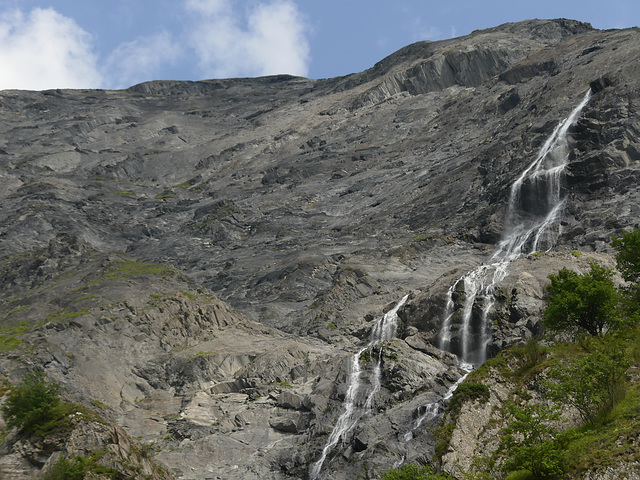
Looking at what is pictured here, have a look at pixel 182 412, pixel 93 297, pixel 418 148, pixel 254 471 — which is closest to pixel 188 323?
pixel 93 297

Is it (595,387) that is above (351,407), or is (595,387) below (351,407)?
above

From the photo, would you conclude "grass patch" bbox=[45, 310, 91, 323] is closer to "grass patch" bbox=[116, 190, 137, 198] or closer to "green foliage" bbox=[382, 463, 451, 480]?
"green foliage" bbox=[382, 463, 451, 480]

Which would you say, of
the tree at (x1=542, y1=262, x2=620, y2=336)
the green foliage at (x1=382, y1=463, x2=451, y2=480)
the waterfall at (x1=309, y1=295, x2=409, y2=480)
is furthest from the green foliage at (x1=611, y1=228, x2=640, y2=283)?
the green foliage at (x1=382, y1=463, x2=451, y2=480)

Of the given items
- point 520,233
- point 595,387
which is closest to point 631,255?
point 595,387

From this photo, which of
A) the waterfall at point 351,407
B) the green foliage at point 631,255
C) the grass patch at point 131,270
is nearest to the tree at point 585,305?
the green foliage at point 631,255

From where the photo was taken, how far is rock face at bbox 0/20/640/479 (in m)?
41.3

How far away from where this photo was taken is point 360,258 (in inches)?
3024

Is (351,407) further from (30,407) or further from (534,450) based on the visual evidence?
(534,450)

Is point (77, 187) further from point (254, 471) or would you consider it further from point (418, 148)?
point (254, 471)

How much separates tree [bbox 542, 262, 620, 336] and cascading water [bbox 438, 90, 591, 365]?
12.8 meters

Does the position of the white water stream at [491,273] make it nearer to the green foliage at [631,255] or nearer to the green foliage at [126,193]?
the green foliage at [631,255]

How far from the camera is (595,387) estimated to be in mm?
23047

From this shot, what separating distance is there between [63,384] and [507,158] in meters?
63.5

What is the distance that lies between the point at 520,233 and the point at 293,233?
35.5 metres
